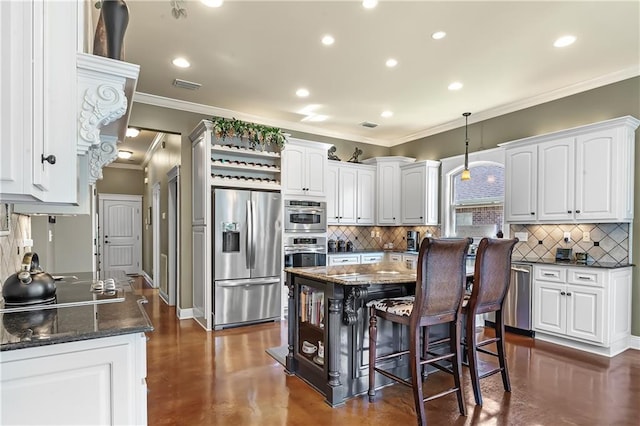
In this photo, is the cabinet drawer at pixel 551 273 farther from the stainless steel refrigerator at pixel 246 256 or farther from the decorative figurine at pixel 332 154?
the decorative figurine at pixel 332 154

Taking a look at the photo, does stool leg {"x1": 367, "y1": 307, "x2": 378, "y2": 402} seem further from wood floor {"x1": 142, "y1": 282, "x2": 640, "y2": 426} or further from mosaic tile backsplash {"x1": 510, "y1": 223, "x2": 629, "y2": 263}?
mosaic tile backsplash {"x1": 510, "y1": 223, "x2": 629, "y2": 263}

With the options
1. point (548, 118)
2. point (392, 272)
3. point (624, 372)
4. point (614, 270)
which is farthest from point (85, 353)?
point (548, 118)

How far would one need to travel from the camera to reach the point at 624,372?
3.21 metres

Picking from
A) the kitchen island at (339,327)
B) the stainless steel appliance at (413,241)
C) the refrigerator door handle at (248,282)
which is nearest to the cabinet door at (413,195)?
the stainless steel appliance at (413,241)

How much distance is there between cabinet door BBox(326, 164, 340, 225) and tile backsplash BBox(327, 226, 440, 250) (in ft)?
1.24

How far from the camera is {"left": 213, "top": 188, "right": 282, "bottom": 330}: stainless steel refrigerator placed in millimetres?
4523

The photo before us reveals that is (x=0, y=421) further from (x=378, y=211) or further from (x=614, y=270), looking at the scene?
(x=378, y=211)

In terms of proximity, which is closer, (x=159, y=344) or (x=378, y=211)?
(x=159, y=344)

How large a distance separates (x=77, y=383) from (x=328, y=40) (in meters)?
3.12

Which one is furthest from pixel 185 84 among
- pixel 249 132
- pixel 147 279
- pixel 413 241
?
pixel 147 279

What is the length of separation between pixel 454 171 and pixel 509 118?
3.65ft

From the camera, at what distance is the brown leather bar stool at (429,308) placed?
7.66 ft

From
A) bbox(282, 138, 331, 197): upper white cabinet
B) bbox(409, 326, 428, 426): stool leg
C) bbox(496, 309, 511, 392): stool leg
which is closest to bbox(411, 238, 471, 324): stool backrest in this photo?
bbox(409, 326, 428, 426): stool leg

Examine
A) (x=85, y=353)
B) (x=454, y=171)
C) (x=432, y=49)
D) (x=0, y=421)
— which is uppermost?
(x=432, y=49)
